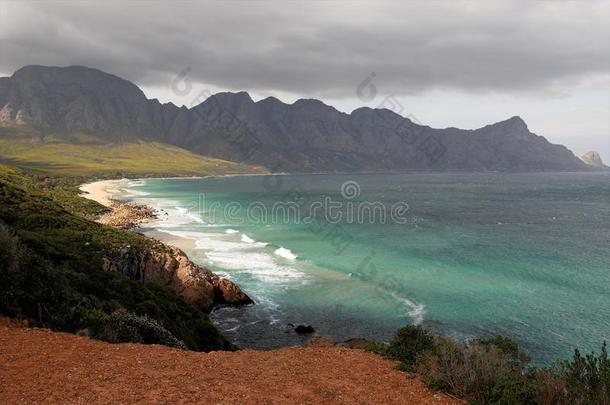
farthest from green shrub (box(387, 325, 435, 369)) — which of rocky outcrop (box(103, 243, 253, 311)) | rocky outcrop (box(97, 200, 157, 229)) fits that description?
rocky outcrop (box(97, 200, 157, 229))

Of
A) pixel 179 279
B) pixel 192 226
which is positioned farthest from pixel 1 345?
pixel 192 226

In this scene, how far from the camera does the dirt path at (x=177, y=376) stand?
10.6 m

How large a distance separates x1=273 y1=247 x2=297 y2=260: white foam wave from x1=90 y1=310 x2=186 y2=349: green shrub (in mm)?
41539

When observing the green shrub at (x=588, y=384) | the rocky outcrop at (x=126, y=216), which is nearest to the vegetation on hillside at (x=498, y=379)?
the green shrub at (x=588, y=384)

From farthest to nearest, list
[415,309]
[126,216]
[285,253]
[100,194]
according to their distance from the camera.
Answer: [100,194] → [126,216] → [285,253] → [415,309]

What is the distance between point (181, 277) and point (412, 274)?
1098 inches

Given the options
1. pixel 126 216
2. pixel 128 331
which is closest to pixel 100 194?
pixel 126 216

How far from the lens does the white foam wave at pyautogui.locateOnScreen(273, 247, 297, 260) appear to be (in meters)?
59.5

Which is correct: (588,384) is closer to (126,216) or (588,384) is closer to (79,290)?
(79,290)

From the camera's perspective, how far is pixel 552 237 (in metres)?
75.4

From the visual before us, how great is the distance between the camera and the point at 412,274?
51688 mm

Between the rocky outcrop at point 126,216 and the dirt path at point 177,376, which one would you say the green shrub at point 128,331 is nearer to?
the dirt path at point 177,376

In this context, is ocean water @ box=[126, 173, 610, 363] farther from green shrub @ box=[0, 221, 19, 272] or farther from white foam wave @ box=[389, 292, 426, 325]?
green shrub @ box=[0, 221, 19, 272]

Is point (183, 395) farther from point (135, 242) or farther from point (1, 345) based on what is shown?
point (135, 242)
